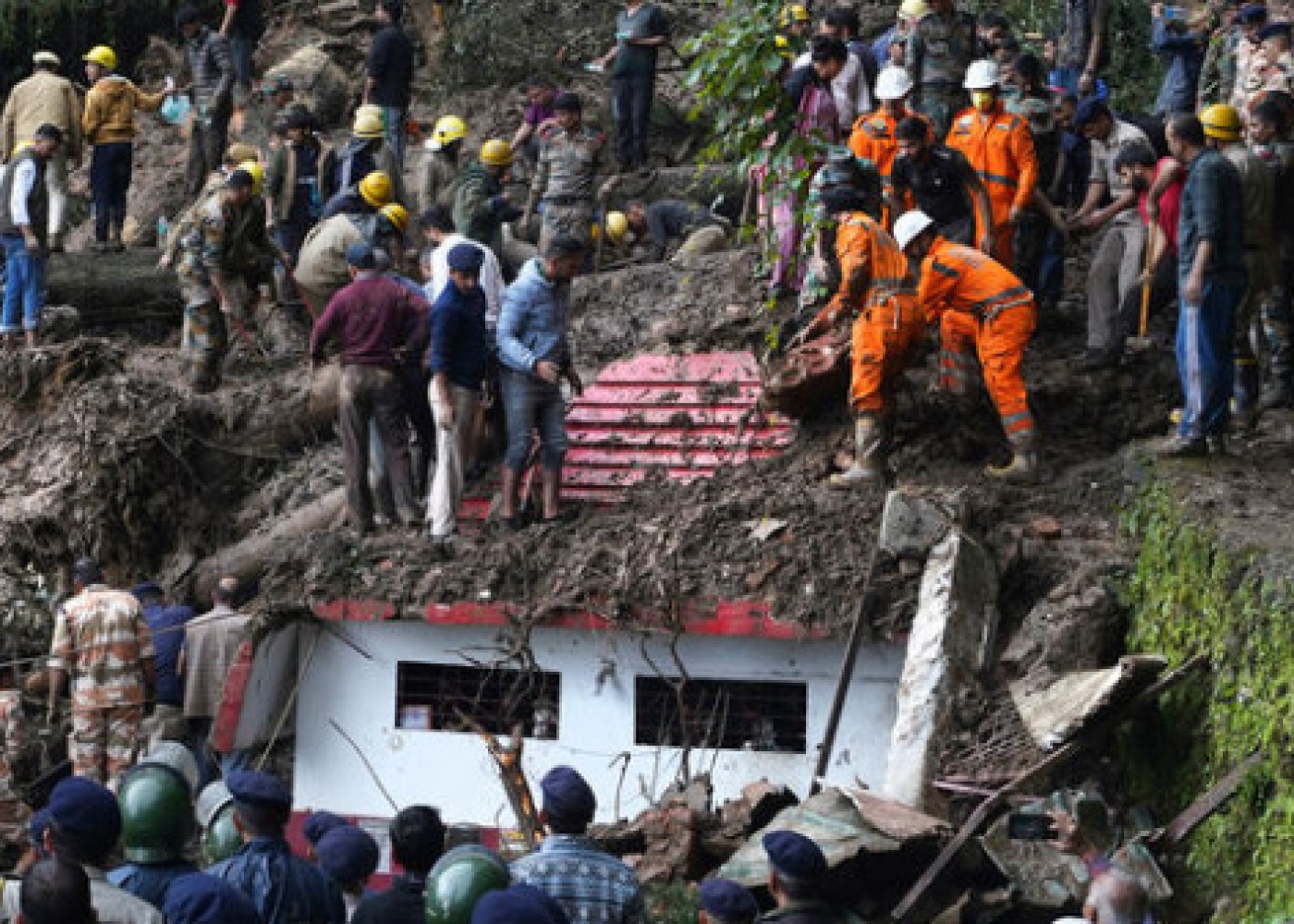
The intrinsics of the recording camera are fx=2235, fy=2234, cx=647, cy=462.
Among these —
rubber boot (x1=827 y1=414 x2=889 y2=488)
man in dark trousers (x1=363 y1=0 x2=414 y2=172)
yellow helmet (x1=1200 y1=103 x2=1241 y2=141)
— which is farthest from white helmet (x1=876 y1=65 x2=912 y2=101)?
man in dark trousers (x1=363 y1=0 x2=414 y2=172)

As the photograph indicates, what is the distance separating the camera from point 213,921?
7.50 m

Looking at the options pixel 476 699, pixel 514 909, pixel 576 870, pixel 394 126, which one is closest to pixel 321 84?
pixel 394 126

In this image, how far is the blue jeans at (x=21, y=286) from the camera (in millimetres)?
20000

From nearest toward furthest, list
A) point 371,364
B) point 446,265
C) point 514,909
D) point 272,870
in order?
point 514,909 < point 272,870 < point 371,364 < point 446,265

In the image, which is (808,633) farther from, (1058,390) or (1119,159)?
(1119,159)

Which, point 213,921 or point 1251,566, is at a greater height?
point 1251,566

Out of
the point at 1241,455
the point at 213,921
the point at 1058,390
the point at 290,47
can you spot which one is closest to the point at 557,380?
the point at 1058,390

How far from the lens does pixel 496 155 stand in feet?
61.9

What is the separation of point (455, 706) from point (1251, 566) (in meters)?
5.54

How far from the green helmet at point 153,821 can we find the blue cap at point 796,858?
234 cm

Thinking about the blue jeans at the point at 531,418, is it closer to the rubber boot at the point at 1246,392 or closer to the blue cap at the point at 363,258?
the blue cap at the point at 363,258

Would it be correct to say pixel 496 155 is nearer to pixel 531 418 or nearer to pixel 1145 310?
pixel 531 418

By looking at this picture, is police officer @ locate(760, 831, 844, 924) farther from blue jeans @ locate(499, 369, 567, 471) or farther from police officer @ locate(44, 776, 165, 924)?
blue jeans @ locate(499, 369, 567, 471)

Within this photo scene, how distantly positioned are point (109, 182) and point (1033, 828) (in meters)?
13.9
